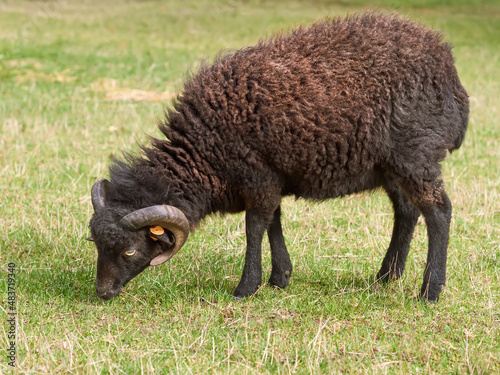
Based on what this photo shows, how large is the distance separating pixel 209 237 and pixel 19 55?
1179 centimetres

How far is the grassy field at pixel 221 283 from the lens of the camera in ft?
17.2

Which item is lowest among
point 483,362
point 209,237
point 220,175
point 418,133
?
point 209,237

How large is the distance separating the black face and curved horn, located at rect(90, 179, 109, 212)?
0.06m

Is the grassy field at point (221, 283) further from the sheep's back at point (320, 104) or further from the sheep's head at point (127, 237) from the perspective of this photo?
the sheep's back at point (320, 104)

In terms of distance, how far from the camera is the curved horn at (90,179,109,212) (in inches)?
244

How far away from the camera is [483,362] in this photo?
197 inches

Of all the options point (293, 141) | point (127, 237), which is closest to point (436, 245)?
point (293, 141)

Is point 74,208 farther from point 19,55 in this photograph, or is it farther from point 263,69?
point 19,55

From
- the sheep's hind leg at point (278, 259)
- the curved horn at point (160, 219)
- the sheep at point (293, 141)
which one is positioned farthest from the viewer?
the sheep's hind leg at point (278, 259)

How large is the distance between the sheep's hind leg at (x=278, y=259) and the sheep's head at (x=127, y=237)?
114 cm

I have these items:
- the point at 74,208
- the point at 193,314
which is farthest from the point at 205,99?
the point at 74,208

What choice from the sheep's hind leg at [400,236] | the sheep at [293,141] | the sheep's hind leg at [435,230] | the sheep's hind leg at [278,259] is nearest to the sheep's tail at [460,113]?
the sheep at [293,141]

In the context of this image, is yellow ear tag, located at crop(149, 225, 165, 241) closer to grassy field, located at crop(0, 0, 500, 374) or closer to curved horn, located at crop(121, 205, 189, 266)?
curved horn, located at crop(121, 205, 189, 266)

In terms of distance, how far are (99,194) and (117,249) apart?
541mm
